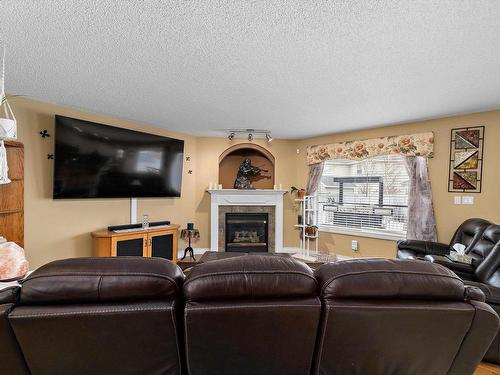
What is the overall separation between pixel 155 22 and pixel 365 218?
448 centimetres

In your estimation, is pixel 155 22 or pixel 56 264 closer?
pixel 56 264

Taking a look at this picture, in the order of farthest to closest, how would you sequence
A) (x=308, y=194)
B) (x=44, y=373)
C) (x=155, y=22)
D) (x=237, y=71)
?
(x=308, y=194) → (x=237, y=71) → (x=155, y=22) → (x=44, y=373)

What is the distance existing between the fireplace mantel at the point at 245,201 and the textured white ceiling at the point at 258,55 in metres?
2.12

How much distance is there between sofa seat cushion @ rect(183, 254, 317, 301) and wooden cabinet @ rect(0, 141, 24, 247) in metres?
2.97

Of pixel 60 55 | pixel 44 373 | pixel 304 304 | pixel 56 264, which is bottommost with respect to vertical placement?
pixel 44 373

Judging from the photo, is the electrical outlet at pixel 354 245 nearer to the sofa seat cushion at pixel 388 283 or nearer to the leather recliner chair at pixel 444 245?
the leather recliner chair at pixel 444 245

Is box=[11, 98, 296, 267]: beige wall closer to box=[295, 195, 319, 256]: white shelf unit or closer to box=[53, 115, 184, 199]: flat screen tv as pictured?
box=[53, 115, 184, 199]: flat screen tv

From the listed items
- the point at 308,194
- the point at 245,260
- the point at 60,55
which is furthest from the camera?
the point at 308,194

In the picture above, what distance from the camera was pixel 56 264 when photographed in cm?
100

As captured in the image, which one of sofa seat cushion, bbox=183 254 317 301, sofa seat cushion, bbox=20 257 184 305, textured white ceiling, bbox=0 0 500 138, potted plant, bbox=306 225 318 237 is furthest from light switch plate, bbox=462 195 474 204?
sofa seat cushion, bbox=20 257 184 305

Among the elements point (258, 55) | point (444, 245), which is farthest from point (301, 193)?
Answer: point (258, 55)

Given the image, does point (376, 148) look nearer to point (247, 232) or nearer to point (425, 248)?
point (425, 248)

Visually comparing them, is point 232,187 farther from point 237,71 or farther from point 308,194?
point 237,71

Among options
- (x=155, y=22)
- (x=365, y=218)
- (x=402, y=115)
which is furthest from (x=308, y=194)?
(x=155, y=22)
